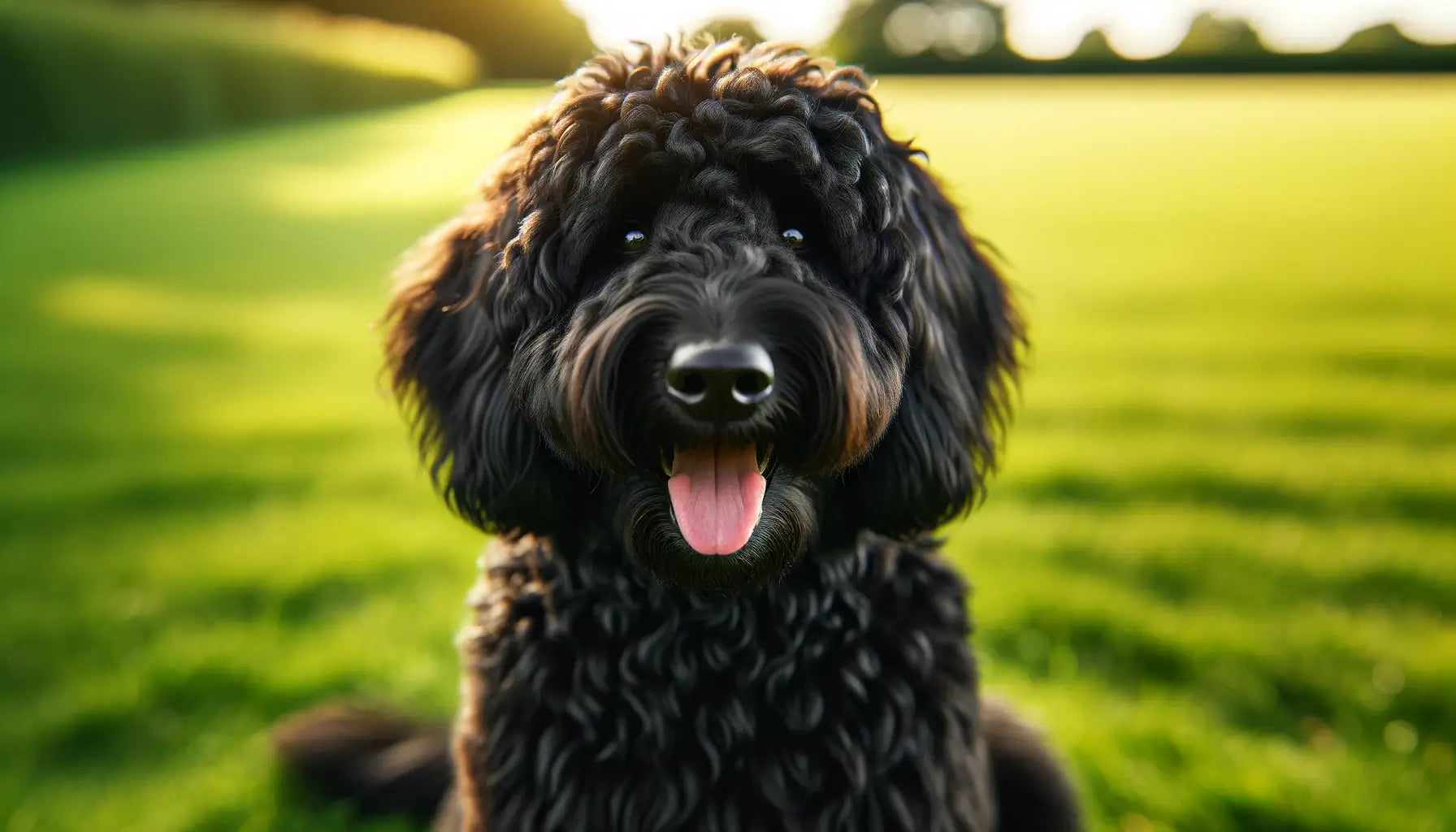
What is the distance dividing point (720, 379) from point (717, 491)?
14.1 inches

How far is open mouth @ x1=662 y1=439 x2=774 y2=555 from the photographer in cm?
217

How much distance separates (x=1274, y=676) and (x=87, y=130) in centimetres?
2557

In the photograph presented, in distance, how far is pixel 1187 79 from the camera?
53969 millimetres

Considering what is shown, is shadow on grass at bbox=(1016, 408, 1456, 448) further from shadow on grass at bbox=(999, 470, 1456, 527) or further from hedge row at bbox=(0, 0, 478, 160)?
hedge row at bbox=(0, 0, 478, 160)

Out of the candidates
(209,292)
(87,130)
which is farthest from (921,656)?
(87,130)

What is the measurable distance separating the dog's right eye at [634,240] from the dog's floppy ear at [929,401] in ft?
1.94

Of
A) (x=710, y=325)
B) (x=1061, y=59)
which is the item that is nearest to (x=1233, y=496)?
(x=710, y=325)

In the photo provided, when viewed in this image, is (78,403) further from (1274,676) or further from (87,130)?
(87,130)

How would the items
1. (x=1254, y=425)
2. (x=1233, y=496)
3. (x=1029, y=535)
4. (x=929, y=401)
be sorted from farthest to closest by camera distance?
(x=1254, y=425) < (x=1233, y=496) < (x=1029, y=535) < (x=929, y=401)

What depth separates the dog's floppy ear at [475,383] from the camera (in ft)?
7.96

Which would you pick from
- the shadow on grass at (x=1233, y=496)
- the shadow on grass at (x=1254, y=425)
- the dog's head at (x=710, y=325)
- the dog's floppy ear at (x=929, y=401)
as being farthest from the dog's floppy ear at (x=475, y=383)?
the shadow on grass at (x=1254, y=425)

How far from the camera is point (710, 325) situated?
6.59 ft

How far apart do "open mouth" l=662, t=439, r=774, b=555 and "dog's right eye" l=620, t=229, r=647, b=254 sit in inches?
19.1

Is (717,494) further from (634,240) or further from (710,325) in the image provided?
(634,240)
